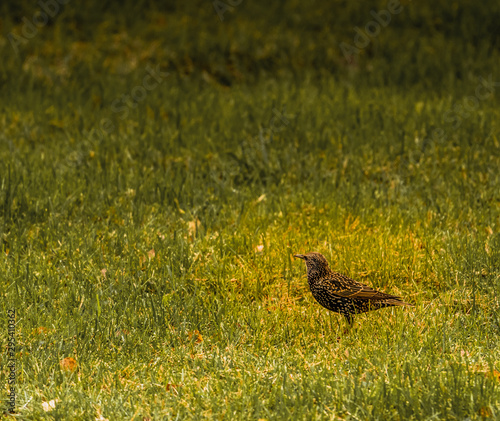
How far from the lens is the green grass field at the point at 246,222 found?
4.04 meters

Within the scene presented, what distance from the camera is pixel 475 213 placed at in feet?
22.4

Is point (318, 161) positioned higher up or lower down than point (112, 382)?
lower down

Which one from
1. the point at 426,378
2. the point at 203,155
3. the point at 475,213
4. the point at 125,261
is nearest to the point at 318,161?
the point at 203,155

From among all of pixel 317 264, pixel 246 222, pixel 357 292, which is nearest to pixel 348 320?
pixel 357 292

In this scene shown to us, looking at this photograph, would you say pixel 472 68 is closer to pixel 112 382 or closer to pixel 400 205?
pixel 400 205

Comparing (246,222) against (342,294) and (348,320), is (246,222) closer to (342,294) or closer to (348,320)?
(348,320)

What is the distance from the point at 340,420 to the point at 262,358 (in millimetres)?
862

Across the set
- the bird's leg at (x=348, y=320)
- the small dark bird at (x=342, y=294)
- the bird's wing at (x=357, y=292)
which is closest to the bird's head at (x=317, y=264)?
the small dark bird at (x=342, y=294)

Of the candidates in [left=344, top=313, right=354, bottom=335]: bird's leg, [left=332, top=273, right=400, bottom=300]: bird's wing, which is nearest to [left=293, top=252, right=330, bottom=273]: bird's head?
[left=332, top=273, right=400, bottom=300]: bird's wing

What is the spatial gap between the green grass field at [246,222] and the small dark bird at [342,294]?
4.7 inches

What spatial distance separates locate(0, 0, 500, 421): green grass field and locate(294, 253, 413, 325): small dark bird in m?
0.12

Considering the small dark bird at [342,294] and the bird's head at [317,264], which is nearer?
the small dark bird at [342,294]

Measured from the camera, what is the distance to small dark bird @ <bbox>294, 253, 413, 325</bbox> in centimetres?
483

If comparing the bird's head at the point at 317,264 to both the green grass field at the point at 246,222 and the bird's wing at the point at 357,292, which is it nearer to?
the bird's wing at the point at 357,292
